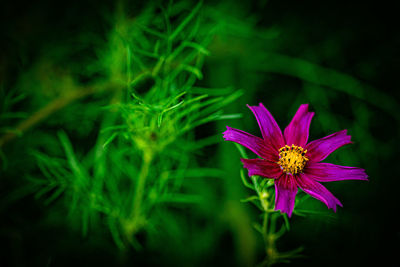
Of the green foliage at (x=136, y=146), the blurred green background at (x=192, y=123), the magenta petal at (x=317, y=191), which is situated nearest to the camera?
the magenta petal at (x=317, y=191)

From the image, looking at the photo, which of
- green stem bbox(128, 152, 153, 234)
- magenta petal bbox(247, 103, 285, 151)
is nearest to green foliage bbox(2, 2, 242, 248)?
green stem bbox(128, 152, 153, 234)

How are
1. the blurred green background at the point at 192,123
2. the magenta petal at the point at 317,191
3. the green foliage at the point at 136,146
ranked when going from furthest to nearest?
the blurred green background at the point at 192,123
the green foliage at the point at 136,146
the magenta petal at the point at 317,191

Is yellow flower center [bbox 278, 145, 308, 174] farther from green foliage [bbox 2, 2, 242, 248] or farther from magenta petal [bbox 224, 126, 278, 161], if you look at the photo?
green foliage [bbox 2, 2, 242, 248]

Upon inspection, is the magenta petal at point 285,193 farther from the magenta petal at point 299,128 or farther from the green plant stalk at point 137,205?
the green plant stalk at point 137,205

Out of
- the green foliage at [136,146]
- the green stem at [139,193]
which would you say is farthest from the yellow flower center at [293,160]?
the green stem at [139,193]

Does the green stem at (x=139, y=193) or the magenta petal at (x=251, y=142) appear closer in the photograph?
the magenta petal at (x=251, y=142)

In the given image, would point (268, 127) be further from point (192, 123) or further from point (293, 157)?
point (192, 123)
